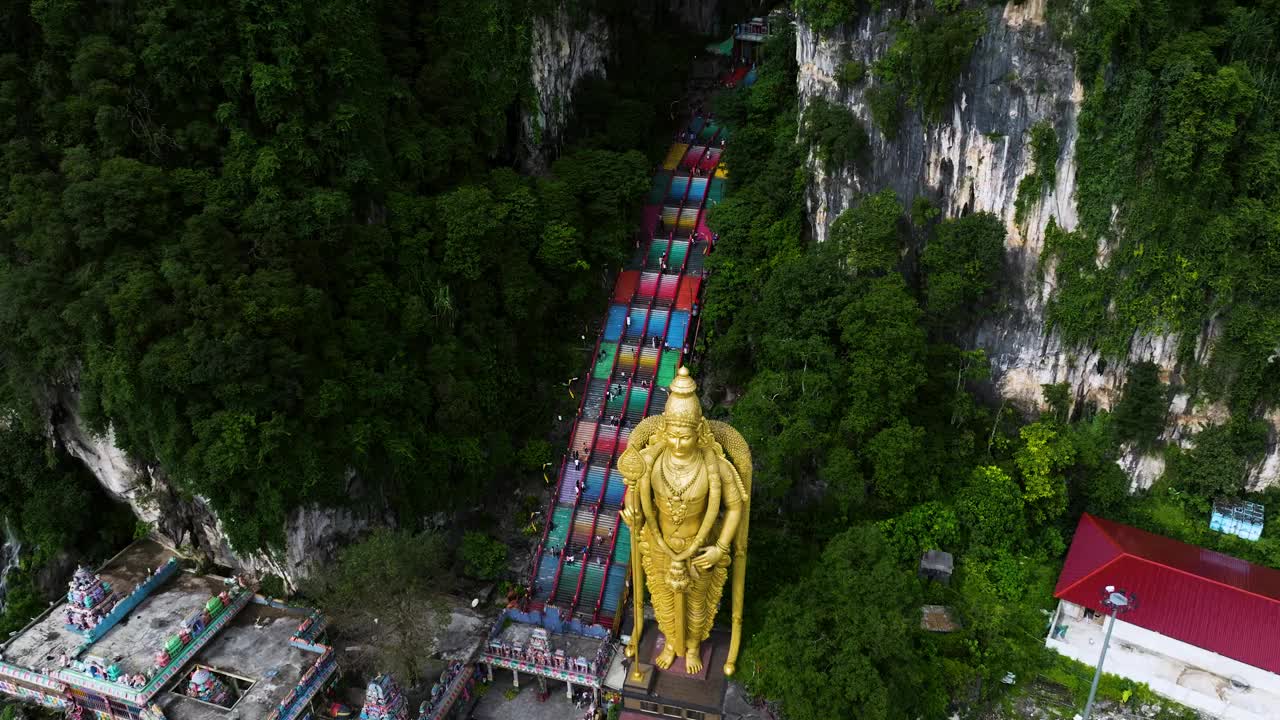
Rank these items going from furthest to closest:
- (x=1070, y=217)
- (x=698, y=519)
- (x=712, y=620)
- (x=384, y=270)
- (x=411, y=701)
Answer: (x=384, y=270) < (x=1070, y=217) < (x=411, y=701) < (x=712, y=620) < (x=698, y=519)

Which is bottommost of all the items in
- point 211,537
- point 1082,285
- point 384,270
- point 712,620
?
point 211,537

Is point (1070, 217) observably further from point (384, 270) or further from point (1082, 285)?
point (384, 270)

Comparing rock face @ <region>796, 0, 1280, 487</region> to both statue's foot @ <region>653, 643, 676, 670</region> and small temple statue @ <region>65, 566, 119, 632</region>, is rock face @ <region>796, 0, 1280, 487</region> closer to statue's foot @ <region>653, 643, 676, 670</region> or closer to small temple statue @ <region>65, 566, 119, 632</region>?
statue's foot @ <region>653, 643, 676, 670</region>

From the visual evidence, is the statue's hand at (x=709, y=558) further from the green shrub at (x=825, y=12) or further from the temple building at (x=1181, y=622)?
the green shrub at (x=825, y=12)

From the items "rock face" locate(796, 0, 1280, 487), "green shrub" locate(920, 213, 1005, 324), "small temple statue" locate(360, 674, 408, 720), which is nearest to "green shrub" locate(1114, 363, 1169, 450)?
"rock face" locate(796, 0, 1280, 487)

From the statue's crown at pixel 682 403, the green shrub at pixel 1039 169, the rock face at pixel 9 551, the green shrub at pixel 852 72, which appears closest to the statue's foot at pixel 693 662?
the statue's crown at pixel 682 403

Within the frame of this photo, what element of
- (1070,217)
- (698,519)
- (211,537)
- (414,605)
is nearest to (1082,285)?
(1070,217)
